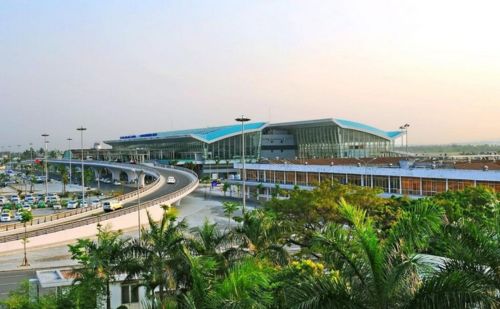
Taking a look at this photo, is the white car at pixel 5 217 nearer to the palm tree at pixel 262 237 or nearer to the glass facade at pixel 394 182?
the glass facade at pixel 394 182

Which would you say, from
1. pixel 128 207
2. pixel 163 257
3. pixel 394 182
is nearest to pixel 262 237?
pixel 163 257

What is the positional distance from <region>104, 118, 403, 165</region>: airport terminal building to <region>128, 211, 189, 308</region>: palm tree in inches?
3840

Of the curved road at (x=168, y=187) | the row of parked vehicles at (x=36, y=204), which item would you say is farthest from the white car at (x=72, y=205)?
the curved road at (x=168, y=187)

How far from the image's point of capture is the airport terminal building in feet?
390

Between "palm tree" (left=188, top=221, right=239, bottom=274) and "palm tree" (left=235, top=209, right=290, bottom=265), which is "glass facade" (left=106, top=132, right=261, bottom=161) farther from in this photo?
"palm tree" (left=188, top=221, right=239, bottom=274)

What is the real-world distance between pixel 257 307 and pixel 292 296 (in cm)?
108

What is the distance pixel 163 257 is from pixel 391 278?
9.73 meters

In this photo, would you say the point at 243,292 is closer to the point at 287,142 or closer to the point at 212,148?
the point at 212,148

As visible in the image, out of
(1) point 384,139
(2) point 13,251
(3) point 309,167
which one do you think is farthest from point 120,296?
(1) point 384,139

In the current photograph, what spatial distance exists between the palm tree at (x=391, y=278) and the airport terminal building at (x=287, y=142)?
104 m

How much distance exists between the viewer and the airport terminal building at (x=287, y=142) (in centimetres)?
11875

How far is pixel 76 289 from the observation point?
45.5 feet

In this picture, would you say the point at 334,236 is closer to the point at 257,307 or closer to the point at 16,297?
the point at 257,307

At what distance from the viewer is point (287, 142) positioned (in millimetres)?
129500
